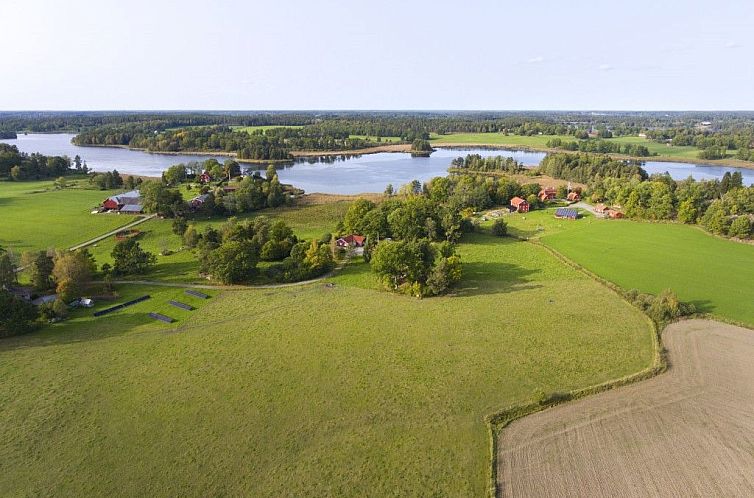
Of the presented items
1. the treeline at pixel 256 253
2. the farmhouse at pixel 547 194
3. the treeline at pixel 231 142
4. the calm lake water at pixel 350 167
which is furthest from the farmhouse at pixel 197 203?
the treeline at pixel 231 142

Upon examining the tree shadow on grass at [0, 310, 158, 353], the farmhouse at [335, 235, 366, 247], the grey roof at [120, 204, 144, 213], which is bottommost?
the tree shadow on grass at [0, 310, 158, 353]

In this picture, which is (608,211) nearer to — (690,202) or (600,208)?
(600,208)

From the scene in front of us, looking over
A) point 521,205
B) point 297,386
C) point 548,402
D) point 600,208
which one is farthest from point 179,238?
point 600,208

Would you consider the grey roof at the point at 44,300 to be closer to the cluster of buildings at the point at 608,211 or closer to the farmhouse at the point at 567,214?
the farmhouse at the point at 567,214

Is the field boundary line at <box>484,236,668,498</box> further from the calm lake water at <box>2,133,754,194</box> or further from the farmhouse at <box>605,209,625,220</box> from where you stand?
the calm lake water at <box>2,133,754,194</box>

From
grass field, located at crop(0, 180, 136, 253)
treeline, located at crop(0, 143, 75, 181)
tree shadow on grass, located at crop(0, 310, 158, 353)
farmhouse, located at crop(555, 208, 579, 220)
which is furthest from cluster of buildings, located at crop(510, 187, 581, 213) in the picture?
treeline, located at crop(0, 143, 75, 181)
